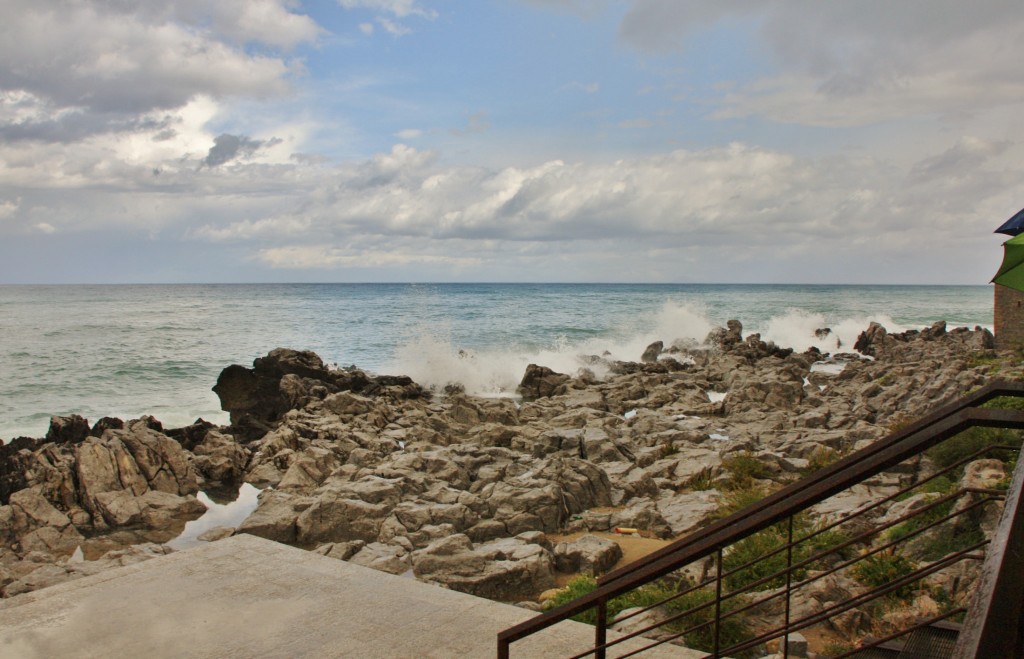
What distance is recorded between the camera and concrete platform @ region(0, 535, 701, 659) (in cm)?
493

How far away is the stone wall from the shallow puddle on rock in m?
23.1

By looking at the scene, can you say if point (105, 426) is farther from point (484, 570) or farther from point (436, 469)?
point (484, 570)

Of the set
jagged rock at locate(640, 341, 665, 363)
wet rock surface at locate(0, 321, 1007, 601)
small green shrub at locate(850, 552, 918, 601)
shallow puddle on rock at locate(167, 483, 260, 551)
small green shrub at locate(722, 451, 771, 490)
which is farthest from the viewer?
jagged rock at locate(640, 341, 665, 363)

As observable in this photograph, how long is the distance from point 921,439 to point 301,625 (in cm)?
413

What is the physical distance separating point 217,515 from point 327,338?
135 feet

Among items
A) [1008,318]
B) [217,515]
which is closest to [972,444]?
[217,515]

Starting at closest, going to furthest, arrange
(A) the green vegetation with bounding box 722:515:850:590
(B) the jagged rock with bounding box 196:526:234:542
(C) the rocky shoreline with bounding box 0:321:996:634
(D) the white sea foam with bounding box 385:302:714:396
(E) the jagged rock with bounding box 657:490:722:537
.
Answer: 1. (A) the green vegetation with bounding box 722:515:850:590
2. (C) the rocky shoreline with bounding box 0:321:996:634
3. (E) the jagged rock with bounding box 657:490:722:537
4. (B) the jagged rock with bounding box 196:526:234:542
5. (D) the white sea foam with bounding box 385:302:714:396

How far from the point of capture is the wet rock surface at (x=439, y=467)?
9.49 m

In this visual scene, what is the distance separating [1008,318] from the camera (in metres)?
25.6

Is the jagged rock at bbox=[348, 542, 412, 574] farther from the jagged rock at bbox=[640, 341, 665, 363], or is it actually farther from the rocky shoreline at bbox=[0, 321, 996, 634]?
the jagged rock at bbox=[640, 341, 665, 363]

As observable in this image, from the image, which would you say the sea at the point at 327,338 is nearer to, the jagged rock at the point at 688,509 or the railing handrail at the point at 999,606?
the jagged rock at the point at 688,509

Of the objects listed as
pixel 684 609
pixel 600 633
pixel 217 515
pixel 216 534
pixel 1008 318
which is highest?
→ pixel 1008 318

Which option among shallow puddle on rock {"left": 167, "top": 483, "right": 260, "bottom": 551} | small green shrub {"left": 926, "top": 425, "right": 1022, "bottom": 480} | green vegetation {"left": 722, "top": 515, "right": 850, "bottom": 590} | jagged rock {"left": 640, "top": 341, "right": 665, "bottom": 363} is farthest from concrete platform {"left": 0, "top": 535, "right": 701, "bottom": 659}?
jagged rock {"left": 640, "top": 341, "right": 665, "bottom": 363}

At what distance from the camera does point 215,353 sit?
139 ft
